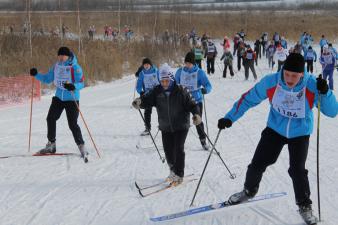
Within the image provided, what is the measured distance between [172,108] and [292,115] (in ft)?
5.44

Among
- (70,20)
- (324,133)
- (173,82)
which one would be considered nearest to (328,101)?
(173,82)

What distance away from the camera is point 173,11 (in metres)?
35.6

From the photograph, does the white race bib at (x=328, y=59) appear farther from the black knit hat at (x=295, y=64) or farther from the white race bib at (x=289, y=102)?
the black knit hat at (x=295, y=64)

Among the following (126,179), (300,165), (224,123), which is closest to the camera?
(300,165)

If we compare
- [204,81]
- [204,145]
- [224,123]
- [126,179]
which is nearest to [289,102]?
[224,123]

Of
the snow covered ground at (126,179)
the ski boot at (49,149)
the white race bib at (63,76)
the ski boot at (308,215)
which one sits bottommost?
the snow covered ground at (126,179)

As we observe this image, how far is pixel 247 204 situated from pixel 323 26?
46903 mm

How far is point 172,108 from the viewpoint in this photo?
5.22 meters

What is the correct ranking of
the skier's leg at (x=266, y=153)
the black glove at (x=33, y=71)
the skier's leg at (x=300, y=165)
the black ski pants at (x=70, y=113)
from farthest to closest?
the black glove at (x=33, y=71)
the black ski pants at (x=70, y=113)
the skier's leg at (x=266, y=153)
the skier's leg at (x=300, y=165)

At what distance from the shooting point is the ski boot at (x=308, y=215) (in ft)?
13.3

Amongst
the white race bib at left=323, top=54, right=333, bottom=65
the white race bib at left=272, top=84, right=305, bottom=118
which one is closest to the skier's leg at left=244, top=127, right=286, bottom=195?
the white race bib at left=272, top=84, right=305, bottom=118

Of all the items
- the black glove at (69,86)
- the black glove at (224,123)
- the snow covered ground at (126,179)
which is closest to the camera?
the black glove at (224,123)

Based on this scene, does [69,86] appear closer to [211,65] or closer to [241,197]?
[241,197]

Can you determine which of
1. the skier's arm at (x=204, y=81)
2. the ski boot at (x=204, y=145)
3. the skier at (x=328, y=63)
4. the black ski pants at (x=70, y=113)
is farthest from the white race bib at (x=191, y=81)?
the skier at (x=328, y=63)
